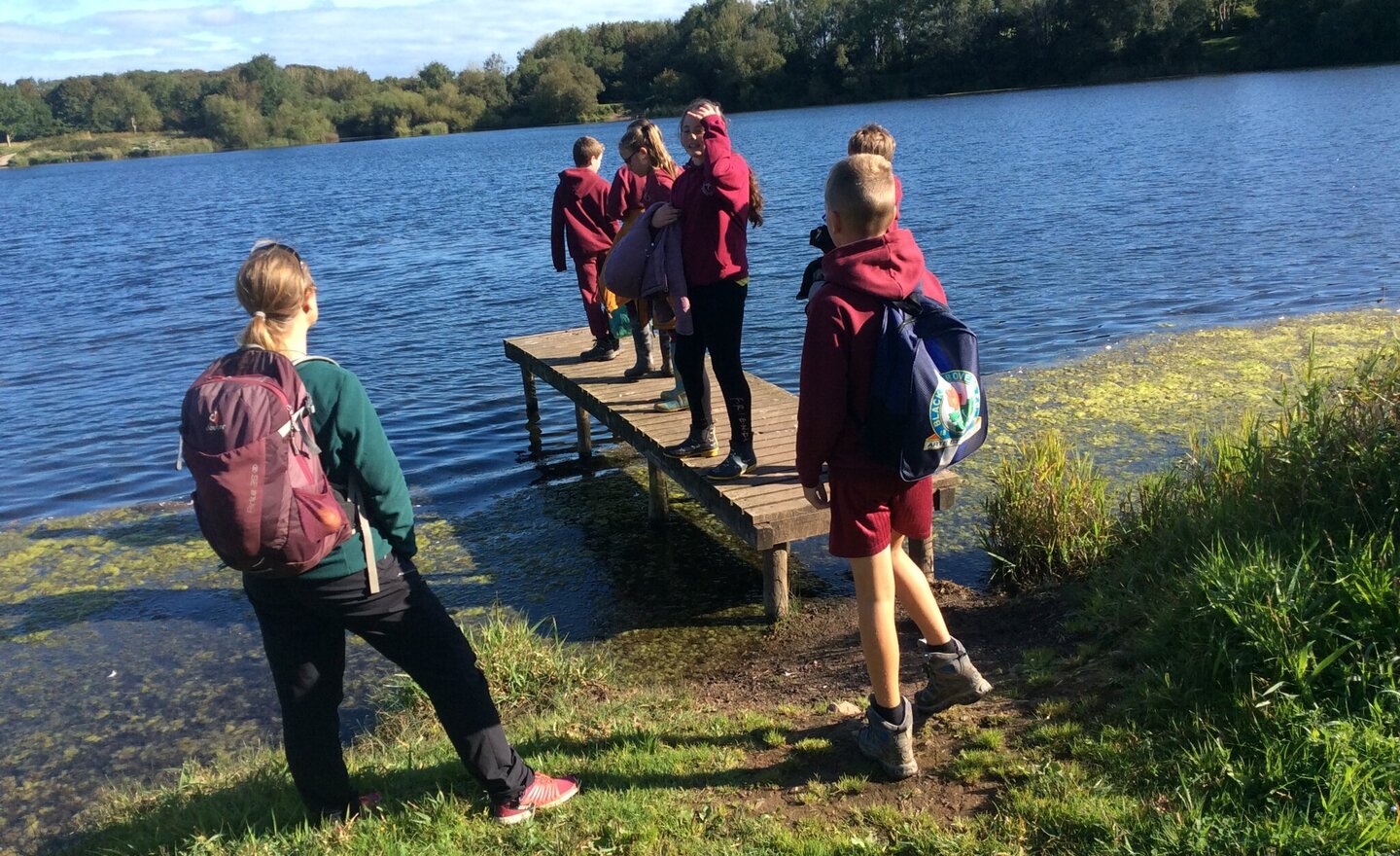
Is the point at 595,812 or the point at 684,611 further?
the point at 684,611

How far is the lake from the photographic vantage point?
6.30 meters

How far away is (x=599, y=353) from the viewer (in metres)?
9.20

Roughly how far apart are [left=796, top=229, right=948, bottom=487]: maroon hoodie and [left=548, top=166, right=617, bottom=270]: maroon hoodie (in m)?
5.04

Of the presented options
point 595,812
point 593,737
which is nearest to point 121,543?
point 593,737

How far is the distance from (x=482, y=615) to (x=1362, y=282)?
12.8 meters

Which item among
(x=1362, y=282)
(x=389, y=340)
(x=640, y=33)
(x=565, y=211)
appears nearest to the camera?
(x=565, y=211)

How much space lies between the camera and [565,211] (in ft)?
27.1

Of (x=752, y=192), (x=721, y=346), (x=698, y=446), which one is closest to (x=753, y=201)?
(x=752, y=192)

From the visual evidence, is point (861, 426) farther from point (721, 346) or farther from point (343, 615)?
point (721, 346)

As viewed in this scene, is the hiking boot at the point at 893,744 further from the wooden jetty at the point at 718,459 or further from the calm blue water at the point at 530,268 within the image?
the calm blue water at the point at 530,268

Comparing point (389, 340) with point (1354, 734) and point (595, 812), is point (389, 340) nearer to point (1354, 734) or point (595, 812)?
point (595, 812)

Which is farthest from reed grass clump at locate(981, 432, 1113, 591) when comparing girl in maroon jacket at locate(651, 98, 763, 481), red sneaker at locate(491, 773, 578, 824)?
red sneaker at locate(491, 773, 578, 824)

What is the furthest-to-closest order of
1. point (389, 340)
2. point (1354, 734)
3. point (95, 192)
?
point (95, 192)
point (389, 340)
point (1354, 734)

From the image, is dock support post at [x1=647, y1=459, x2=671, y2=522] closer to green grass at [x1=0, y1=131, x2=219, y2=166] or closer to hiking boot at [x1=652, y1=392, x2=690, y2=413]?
hiking boot at [x1=652, y1=392, x2=690, y2=413]
